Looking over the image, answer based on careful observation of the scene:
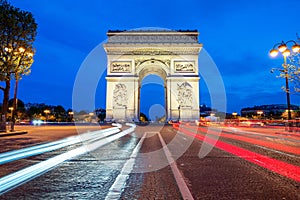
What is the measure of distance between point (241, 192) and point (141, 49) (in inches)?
1514

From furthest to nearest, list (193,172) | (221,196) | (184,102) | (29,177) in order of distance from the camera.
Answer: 1. (184,102)
2. (193,172)
3. (29,177)
4. (221,196)

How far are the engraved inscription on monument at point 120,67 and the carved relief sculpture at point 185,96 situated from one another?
8.35 metres

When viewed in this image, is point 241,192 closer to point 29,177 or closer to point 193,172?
point 193,172

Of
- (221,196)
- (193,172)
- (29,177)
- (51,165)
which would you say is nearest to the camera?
(221,196)

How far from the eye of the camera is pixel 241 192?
3598mm

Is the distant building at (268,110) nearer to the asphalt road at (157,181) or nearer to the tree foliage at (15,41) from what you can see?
the tree foliage at (15,41)

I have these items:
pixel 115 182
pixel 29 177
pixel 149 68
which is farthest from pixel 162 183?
pixel 149 68

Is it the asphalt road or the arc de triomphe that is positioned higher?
the arc de triomphe

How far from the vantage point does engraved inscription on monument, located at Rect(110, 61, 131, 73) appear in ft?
134

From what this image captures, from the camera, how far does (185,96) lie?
131 ft

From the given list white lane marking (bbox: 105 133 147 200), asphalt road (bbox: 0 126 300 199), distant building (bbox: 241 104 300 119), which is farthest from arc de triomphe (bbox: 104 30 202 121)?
distant building (bbox: 241 104 300 119)

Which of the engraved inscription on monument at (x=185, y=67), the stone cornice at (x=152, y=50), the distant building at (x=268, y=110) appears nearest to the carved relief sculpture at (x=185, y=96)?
the engraved inscription on monument at (x=185, y=67)

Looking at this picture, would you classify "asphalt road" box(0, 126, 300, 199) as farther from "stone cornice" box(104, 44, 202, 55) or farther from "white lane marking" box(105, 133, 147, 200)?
"stone cornice" box(104, 44, 202, 55)

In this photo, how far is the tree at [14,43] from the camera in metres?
16.4
